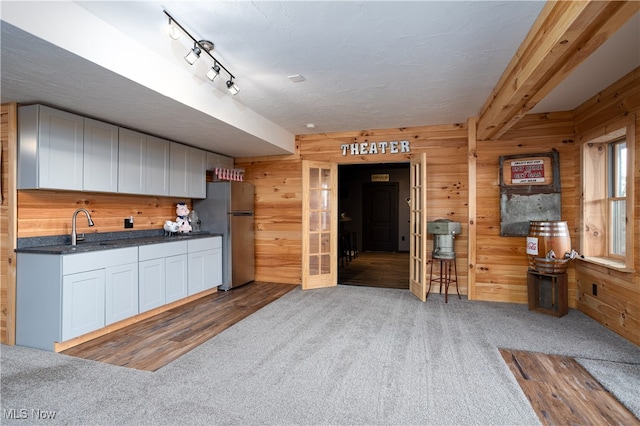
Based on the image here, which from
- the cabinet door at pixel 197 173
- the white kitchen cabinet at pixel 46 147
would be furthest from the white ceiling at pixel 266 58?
the cabinet door at pixel 197 173

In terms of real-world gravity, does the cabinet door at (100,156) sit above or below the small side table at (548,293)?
above

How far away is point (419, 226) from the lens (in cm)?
443

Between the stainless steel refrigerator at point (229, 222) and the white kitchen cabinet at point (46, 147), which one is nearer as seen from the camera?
the white kitchen cabinet at point (46, 147)

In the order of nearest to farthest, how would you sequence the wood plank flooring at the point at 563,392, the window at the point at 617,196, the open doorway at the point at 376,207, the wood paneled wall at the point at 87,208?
the wood plank flooring at the point at 563,392
the wood paneled wall at the point at 87,208
the window at the point at 617,196
the open doorway at the point at 376,207

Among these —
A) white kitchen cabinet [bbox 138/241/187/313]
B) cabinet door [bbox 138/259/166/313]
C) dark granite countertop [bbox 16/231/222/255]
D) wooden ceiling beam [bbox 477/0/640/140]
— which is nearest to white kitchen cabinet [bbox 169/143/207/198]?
dark granite countertop [bbox 16/231/222/255]

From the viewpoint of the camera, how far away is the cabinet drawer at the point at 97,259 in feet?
8.80

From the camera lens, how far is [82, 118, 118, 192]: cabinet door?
309cm

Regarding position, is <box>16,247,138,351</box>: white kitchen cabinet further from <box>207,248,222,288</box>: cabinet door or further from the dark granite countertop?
<box>207,248,222,288</box>: cabinet door

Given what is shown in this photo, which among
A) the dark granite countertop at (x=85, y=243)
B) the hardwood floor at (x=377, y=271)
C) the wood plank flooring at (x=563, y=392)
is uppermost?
the dark granite countertop at (x=85, y=243)

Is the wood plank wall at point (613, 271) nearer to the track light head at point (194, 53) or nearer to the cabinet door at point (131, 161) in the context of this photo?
the track light head at point (194, 53)

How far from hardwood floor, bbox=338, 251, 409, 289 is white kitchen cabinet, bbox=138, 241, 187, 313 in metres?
2.54

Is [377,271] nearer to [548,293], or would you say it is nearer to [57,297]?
[548,293]

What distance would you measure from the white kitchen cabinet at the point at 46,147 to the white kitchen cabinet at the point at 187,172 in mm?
1261

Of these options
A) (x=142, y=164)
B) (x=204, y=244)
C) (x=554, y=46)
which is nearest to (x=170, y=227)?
(x=204, y=244)
